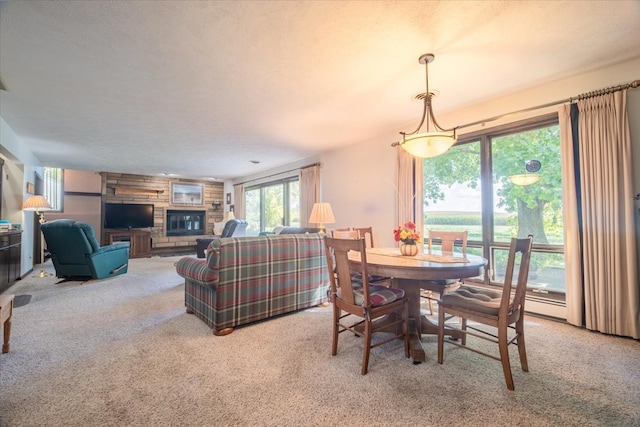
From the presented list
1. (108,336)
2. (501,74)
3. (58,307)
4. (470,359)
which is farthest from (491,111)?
(58,307)

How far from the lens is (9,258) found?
3.96 meters

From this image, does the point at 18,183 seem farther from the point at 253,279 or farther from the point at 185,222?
the point at 253,279

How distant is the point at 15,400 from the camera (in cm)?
159

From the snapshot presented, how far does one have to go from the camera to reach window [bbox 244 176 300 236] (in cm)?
687

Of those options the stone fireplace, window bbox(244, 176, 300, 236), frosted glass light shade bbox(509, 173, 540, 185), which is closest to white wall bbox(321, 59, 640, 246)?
frosted glass light shade bbox(509, 173, 540, 185)

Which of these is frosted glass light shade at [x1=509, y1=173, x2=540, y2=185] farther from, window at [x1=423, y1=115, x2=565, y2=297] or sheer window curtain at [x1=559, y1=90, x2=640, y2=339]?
sheer window curtain at [x1=559, y1=90, x2=640, y2=339]

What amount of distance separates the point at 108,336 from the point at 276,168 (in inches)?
209

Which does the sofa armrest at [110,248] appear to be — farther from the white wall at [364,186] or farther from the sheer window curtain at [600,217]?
the sheer window curtain at [600,217]

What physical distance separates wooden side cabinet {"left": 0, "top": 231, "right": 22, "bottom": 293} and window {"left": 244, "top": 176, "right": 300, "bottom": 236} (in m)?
4.67

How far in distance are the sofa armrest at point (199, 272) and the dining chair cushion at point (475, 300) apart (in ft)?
6.22

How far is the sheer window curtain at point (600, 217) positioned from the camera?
2.40 metres

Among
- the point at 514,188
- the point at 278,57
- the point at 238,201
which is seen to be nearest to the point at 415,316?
the point at 514,188

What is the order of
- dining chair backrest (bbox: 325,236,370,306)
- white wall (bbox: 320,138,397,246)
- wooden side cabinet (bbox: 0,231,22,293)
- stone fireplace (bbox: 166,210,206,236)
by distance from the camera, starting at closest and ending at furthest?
dining chair backrest (bbox: 325,236,370,306) < wooden side cabinet (bbox: 0,231,22,293) < white wall (bbox: 320,138,397,246) < stone fireplace (bbox: 166,210,206,236)

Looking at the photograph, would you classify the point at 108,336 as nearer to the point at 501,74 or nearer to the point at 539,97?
the point at 501,74
